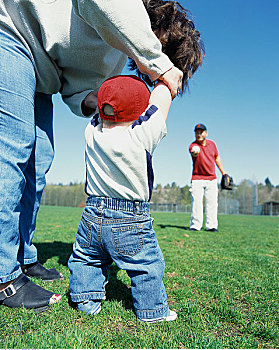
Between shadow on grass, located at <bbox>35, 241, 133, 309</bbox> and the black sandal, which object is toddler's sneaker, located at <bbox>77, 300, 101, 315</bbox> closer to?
shadow on grass, located at <bbox>35, 241, 133, 309</bbox>

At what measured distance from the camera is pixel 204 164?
733 centimetres

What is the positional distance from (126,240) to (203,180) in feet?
19.4

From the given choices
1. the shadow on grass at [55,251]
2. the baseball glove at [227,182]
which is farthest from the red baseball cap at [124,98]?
the baseball glove at [227,182]

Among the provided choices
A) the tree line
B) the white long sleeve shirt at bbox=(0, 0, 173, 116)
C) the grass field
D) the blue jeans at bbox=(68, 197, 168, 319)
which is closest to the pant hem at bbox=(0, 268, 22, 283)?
the grass field

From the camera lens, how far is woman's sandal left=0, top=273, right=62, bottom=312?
1795 millimetres

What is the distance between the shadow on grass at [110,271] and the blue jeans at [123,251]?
0.26 m

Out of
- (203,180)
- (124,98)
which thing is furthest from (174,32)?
(203,180)

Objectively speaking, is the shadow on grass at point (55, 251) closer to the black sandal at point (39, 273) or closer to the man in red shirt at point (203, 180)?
the black sandal at point (39, 273)

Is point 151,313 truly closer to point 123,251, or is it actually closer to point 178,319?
point 178,319

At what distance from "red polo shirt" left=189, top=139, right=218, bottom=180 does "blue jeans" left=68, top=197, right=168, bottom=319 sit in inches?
227

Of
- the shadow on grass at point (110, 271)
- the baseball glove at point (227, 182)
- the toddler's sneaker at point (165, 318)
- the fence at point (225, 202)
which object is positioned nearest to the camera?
the toddler's sneaker at point (165, 318)

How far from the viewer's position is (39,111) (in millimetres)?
2406

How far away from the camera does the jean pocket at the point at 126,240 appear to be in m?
1.68

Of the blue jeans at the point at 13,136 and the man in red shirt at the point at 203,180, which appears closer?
the blue jeans at the point at 13,136
